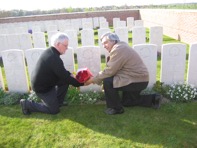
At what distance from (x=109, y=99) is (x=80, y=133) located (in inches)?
30.6

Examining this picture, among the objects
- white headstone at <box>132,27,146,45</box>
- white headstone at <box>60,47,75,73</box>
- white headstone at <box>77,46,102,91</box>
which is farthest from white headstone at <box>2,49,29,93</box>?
white headstone at <box>132,27,146,45</box>

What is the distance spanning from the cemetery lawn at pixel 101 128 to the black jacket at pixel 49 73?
573 mm

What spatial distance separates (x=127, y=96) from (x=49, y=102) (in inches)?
54.0

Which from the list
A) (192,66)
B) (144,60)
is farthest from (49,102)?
(192,66)

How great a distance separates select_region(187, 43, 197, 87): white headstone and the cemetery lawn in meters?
0.66

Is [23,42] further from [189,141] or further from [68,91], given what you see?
[189,141]

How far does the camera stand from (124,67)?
3.74m

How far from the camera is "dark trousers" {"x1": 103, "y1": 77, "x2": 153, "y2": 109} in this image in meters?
3.81

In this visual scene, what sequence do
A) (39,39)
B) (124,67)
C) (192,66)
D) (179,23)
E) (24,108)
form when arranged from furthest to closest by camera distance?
(179,23) < (39,39) < (192,66) < (24,108) < (124,67)

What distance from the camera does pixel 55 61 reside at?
3.67 metres

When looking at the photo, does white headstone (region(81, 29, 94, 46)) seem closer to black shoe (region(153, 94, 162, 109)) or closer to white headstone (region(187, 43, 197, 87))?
white headstone (region(187, 43, 197, 87))

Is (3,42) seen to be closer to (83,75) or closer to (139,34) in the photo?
(139,34)

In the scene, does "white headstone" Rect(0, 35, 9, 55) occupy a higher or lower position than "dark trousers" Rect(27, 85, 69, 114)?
higher

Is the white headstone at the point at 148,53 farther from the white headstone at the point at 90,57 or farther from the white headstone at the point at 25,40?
the white headstone at the point at 25,40
